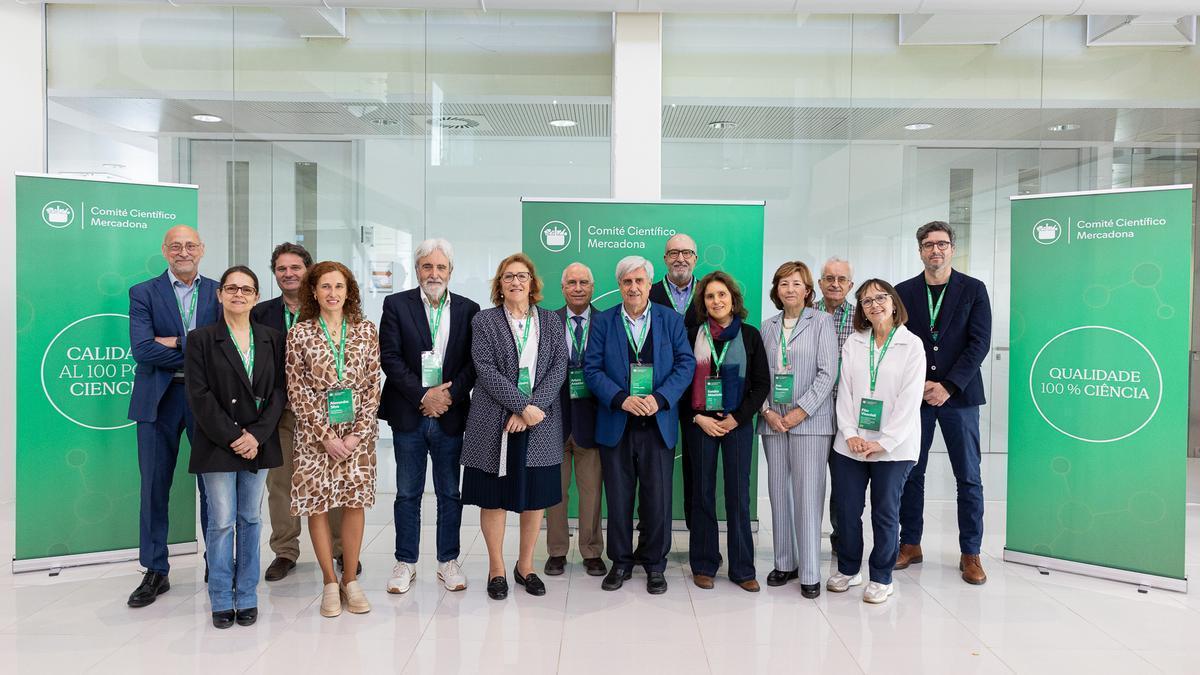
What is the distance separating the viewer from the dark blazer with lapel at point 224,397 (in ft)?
10.6

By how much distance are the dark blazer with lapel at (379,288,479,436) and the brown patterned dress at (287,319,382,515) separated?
20 cm

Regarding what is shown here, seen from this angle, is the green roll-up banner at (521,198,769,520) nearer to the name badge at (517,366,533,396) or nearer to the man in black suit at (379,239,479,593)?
the man in black suit at (379,239,479,593)

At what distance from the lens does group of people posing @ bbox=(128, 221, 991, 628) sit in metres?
3.44

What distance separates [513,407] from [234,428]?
1.19 meters

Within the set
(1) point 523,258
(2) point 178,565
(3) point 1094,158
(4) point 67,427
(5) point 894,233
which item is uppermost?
(3) point 1094,158

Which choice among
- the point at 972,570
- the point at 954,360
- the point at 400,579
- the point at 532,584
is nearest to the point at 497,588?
the point at 532,584

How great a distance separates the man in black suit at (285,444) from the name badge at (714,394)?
2023mm

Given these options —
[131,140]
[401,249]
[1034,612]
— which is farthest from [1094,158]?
[131,140]

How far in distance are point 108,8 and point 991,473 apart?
8237 millimetres

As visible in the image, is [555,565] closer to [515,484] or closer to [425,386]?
[515,484]

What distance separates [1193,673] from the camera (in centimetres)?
304

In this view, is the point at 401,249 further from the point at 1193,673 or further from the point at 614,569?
the point at 1193,673

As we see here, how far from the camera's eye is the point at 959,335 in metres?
4.09

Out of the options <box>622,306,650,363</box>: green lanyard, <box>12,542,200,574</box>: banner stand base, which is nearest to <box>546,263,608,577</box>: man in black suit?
<box>622,306,650,363</box>: green lanyard
